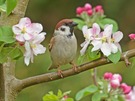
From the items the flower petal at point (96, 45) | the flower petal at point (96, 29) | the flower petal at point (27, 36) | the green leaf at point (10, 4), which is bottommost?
the flower petal at point (96, 45)

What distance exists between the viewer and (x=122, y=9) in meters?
7.73

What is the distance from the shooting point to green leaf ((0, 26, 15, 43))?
1601 millimetres

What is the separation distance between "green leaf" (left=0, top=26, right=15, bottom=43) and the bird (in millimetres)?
755

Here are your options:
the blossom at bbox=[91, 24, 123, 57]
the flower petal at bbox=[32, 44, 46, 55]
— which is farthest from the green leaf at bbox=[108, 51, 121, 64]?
the flower petal at bbox=[32, 44, 46, 55]

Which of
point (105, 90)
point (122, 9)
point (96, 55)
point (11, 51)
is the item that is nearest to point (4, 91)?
point (11, 51)

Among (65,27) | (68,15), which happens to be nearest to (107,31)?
(65,27)

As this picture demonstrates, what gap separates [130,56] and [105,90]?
416 mm

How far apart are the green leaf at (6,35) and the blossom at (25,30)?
13 mm

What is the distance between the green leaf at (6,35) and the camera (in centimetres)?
160

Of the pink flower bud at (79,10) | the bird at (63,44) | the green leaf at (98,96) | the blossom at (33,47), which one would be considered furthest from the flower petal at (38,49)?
the pink flower bud at (79,10)

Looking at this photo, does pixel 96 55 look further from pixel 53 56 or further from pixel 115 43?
pixel 53 56

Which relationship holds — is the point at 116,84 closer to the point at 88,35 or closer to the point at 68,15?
the point at 88,35

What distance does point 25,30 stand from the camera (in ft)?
5.51

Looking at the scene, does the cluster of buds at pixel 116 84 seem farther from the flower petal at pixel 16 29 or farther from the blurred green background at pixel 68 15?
the blurred green background at pixel 68 15
